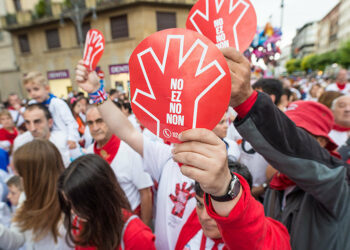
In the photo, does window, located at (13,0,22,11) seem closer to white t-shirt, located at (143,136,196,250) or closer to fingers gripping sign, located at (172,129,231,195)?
white t-shirt, located at (143,136,196,250)

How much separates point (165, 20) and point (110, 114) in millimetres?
14628

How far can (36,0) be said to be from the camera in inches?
697

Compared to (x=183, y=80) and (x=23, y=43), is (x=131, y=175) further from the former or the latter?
(x=23, y=43)

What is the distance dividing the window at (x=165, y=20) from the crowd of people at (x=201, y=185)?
13.7 metres

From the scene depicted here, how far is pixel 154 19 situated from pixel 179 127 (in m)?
15.1

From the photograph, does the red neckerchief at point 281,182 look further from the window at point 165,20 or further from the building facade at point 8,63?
the building facade at point 8,63

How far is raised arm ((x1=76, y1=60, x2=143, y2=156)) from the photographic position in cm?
146

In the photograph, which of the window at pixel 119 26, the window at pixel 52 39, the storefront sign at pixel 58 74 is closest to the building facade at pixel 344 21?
the window at pixel 119 26

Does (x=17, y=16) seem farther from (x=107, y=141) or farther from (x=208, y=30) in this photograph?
(x=208, y=30)

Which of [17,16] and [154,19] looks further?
[17,16]

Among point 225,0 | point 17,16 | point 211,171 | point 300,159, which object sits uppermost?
point 17,16

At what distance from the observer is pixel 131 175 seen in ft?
6.37

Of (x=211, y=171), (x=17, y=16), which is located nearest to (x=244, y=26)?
(x=211, y=171)

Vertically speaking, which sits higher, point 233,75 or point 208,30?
point 208,30
